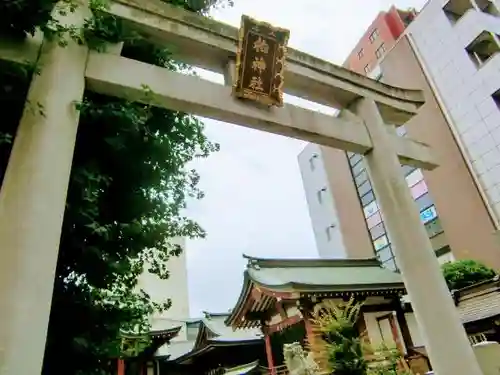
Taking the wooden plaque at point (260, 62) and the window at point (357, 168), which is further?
the window at point (357, 168)

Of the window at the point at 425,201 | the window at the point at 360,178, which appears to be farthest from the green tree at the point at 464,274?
the window at the point at 360,178

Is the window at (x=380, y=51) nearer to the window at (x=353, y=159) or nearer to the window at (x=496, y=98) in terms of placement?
the window at (x=353, y=159)

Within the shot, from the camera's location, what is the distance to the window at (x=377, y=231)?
21.8 meters

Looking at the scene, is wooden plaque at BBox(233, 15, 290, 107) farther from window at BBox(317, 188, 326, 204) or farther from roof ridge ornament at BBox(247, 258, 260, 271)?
window at BBox(317, 188, 326, 204)

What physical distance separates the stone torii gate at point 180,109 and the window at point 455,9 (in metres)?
13.4

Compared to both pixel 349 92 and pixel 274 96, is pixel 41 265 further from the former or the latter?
pixel 349 92

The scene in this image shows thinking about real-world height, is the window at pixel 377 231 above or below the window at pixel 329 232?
below

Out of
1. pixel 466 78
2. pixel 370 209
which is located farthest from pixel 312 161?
pixel 466 78

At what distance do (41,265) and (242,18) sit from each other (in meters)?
3.27

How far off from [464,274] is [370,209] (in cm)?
920

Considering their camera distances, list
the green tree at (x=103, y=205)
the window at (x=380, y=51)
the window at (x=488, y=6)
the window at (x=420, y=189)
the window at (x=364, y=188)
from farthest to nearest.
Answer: the window at (x=380, y=51), the window at (x=364, y=188), the window at (x=420, y=189), the window at (x=488, y=6), the green tree at (x=103, y=205)

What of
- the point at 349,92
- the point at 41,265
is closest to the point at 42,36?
the point at 41,265

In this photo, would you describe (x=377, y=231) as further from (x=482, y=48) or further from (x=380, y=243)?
(x=482, y=48)

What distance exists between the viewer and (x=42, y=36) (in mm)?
3393
